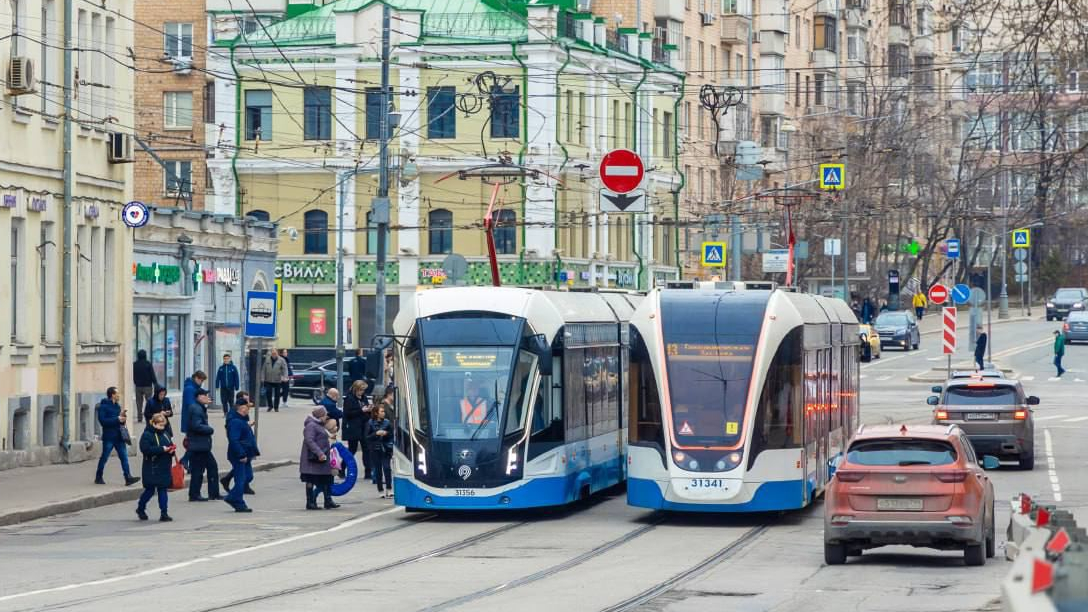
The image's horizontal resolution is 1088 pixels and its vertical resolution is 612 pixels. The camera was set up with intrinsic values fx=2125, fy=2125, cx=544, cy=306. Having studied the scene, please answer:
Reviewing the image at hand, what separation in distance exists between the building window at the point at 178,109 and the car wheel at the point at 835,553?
199 ft

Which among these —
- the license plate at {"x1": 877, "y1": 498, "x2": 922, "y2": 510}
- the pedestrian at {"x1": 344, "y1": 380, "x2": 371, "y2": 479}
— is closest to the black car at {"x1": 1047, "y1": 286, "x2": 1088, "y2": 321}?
the pedestrian at {"x1": 344, "y1": 380, "x2": 371, "y2": 479}

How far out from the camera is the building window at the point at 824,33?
100 metres

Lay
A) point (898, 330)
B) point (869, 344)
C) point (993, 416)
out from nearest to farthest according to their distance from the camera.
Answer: point (993, 416) → point (869, 344) → point (898, 330)

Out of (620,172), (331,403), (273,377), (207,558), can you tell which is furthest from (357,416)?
(273,377)

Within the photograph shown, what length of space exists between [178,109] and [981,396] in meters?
48.6

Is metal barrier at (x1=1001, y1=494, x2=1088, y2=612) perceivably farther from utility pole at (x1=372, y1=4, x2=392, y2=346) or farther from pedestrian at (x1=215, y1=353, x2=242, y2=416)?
pedestrian at (x1=215, y1=353, x2=242, y2=416)

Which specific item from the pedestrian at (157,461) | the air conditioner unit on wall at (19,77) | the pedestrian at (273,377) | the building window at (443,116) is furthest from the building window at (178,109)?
the pedestrian at (157,461)

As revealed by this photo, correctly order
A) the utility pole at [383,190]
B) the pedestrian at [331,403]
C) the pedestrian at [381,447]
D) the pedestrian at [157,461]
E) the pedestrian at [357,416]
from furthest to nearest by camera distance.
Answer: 1. the utility pole at [383,190]
2. the pedestrian at [357,416]
3. the pedestrian at [331,403]
4. the pedestrian at [381,447]
5. the pedestrian at [157,461]

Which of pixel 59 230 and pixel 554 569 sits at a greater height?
pixel 59 230

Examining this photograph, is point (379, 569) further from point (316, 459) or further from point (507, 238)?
point (507, 238)

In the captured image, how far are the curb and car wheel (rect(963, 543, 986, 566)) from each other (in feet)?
39.0

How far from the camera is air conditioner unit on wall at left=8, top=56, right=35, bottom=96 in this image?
108 ft

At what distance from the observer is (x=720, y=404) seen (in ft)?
81.5

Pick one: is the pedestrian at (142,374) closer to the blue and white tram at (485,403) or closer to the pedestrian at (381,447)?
the pedestrian at (381,447)
